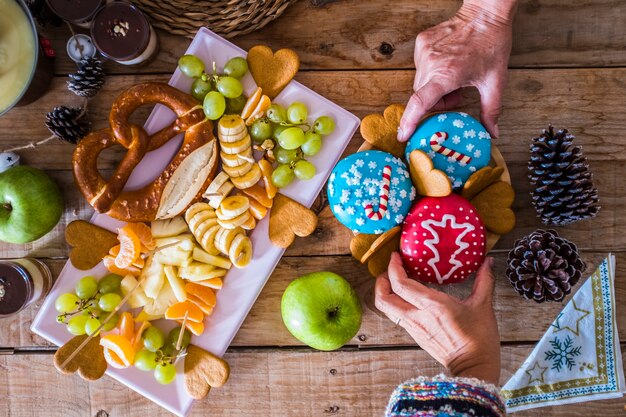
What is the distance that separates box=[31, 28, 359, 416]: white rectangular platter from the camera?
46.5 inches

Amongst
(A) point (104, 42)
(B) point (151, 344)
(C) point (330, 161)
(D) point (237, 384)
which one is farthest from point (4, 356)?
(C) point (330, 161)

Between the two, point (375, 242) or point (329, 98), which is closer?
point (375, 242)

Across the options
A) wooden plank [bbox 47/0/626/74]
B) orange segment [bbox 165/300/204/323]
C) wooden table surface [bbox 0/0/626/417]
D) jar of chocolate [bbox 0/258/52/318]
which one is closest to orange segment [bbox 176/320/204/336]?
orange segment [bbox 165/300/204/323]

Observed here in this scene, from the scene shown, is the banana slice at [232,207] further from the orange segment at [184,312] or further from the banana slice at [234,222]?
the orange segment at [184,312]

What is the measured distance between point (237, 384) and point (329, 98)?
687mm

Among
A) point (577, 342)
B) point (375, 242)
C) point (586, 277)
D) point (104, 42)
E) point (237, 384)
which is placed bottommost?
point (237, 384)

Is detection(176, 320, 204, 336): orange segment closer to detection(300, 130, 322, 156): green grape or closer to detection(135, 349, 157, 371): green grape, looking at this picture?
detection(135, 349, 157, 371): green grape

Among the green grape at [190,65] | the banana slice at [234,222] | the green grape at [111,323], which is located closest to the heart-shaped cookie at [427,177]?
the banana slice at [234,222]

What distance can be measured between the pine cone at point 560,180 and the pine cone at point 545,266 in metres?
0.06

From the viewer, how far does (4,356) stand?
126 cm

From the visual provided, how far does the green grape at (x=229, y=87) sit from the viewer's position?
113 centimetres

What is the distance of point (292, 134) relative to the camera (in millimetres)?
1129

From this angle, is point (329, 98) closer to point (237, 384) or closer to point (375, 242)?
point (375, 242)

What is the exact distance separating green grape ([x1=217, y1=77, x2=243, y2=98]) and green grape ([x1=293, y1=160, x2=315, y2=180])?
20 cm
